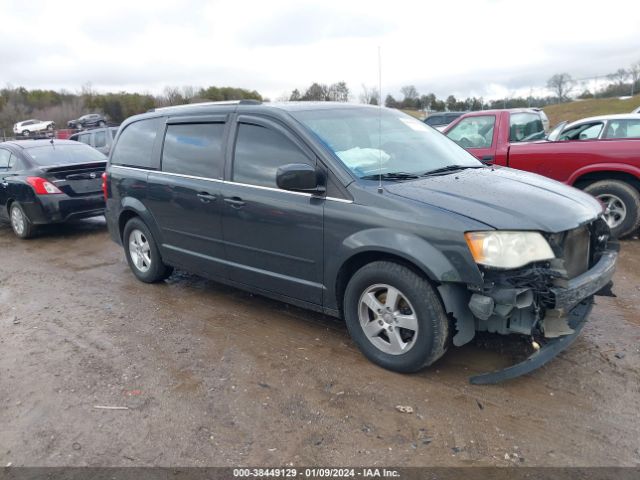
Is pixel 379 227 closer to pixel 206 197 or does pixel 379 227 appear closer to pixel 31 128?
pixel 206 197

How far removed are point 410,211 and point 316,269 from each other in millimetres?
890

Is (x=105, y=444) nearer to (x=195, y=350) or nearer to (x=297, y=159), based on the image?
(x=195, y=350)

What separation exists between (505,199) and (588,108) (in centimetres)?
4429

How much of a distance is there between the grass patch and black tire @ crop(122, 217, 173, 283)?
38.4m

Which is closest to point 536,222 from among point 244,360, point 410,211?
point 410,211

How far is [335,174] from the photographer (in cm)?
371

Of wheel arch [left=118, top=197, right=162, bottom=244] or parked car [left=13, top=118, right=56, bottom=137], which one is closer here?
wheel arch [left=118, top=197, right=162, bottom=244]

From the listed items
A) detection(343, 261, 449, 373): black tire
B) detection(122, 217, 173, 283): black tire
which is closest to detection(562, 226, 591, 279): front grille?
detection(343, 261, 449, 373): black tire

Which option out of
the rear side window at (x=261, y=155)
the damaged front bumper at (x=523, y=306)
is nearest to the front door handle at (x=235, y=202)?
the rear side window at (x=261, y=155)

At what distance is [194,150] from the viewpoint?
4.78 metres

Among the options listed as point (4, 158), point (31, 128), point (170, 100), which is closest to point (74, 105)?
point (31, 128)

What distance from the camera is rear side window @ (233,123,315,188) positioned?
13.2 ft

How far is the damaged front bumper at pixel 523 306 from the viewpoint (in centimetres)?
306

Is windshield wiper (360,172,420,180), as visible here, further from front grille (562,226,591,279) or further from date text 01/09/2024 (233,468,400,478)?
date text 01/09/2024 (233,468,400,478)
